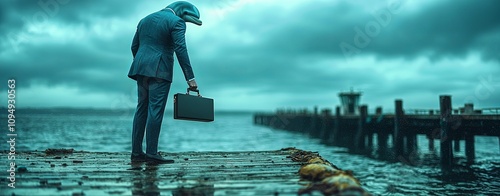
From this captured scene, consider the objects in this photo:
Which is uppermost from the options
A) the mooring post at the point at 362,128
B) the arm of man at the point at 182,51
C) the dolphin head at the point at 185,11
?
the dolphin head at the point at 185,11

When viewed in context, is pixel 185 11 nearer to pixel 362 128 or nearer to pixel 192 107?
pixel 192 107

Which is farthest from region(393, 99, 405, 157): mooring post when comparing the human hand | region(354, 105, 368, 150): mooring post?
the human hand

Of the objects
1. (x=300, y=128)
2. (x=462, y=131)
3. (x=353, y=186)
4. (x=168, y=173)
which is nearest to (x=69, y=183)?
(x=168, y=173)

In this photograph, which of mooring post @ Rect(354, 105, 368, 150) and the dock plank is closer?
the dock plank

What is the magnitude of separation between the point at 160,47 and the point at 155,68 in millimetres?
315

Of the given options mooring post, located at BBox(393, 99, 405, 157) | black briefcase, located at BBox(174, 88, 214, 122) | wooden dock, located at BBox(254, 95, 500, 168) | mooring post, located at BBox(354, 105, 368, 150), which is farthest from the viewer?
mooring post, located at BBox(354, 105, 368, 150)

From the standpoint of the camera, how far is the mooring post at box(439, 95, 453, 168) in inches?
567

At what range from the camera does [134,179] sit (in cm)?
339

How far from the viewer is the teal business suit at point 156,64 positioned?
4711mm

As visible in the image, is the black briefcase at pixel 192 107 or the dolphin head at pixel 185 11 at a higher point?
the dolphin head at pixel 185 11

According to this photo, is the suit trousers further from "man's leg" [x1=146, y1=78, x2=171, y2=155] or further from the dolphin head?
the dolphin head

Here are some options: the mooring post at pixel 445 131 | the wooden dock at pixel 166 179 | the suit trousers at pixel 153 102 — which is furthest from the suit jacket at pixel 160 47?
the mooring post at pixel 445 131

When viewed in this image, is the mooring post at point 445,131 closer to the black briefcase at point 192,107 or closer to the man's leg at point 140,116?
the black briefcase at point 192,107

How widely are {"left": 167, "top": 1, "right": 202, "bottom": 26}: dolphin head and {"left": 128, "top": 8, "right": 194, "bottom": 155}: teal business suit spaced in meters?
0.16
